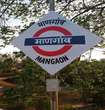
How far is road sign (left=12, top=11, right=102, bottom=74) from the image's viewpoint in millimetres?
6188

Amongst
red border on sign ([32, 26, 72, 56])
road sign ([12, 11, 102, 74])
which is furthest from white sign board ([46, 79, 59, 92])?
red border on sign ([32, 26, 72, 56])

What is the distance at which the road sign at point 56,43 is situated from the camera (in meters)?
6.19

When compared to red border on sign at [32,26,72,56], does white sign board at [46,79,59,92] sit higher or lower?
lower

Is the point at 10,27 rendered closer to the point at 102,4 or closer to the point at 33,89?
the point at 102,4

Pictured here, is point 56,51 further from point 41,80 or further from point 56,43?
point 41,80

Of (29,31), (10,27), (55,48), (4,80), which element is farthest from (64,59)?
(4,80)

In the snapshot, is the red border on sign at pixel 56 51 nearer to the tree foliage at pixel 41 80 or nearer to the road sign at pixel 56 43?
the road sign at pixel 56 43

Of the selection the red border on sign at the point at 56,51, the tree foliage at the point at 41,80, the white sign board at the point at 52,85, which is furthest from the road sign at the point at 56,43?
the tree foliage at the point at 41,80

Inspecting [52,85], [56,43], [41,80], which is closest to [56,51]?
[56,43]

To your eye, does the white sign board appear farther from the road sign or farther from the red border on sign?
the red border on sign

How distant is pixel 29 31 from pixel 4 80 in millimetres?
24802

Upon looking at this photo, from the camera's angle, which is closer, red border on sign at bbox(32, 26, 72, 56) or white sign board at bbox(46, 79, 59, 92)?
white sign board at bbox(46, 79, 59, 92)

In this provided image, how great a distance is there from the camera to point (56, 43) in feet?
20.4

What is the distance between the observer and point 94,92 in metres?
27.8
